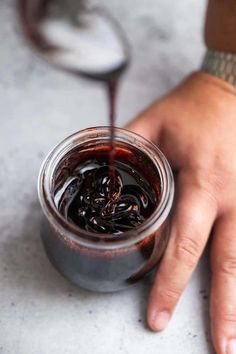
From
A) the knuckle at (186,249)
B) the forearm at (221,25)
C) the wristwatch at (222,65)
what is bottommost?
the knuckle at (186,249)

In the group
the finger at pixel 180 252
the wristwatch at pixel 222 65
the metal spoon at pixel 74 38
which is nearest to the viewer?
the metal spoon at pixel 74 38

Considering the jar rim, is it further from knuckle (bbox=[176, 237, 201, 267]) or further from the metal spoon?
the metal spoon

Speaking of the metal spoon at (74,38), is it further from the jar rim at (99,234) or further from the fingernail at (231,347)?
the fingernail at (231,347)

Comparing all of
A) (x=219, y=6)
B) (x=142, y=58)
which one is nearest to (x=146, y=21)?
(x=142, y=58)

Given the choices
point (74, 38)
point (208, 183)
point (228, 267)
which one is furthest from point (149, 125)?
point (74, 38)

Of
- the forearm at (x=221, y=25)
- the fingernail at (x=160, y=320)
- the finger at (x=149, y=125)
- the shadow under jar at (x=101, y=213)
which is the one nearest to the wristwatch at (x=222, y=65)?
the forearm at (x=221, y=25)

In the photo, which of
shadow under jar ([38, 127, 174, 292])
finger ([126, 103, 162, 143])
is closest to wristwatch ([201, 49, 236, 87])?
finger ([126, 103, 162, 143])
